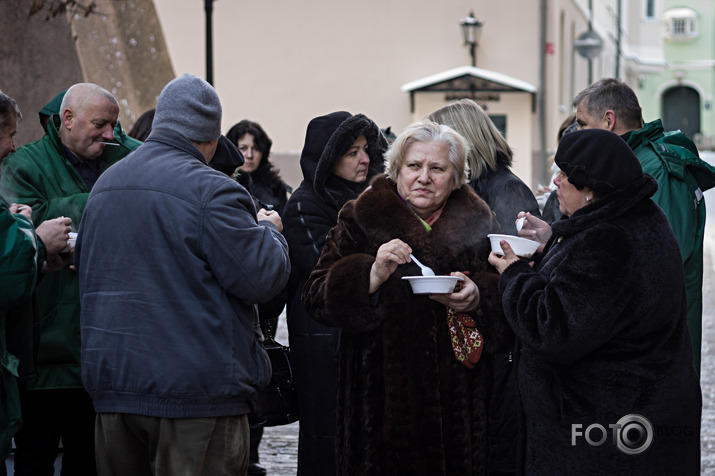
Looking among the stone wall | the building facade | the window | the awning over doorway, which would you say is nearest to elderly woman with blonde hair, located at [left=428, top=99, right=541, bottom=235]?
the stone wall

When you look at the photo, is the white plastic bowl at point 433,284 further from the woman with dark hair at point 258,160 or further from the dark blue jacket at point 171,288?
the woman with dark hair at point 258,160

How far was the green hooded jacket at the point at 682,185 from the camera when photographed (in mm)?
4598

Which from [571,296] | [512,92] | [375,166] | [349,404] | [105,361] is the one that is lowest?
[349,404]

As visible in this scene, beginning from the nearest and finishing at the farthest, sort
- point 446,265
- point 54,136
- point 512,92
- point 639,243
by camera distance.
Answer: point 639,243
point 446,265
point 54,136
point 512,92

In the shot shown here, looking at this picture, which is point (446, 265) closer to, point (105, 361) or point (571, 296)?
point (571, 296)

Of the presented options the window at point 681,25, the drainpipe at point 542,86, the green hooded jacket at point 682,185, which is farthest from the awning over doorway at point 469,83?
the window at point 681,25

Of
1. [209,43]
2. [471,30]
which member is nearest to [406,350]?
[209,43]

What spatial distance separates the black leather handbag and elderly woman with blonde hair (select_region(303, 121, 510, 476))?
479mm

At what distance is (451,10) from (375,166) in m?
17.1

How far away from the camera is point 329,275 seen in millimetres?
3945

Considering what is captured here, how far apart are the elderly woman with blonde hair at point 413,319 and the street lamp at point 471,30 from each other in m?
16.7

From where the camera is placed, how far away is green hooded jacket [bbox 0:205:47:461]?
11.5 feet

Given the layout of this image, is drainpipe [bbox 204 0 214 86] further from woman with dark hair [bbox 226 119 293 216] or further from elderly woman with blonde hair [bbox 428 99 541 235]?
elderly woman with blonde hair [bbox 428 99 541 235]

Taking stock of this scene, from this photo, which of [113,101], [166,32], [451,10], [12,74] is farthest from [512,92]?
[113,101]
